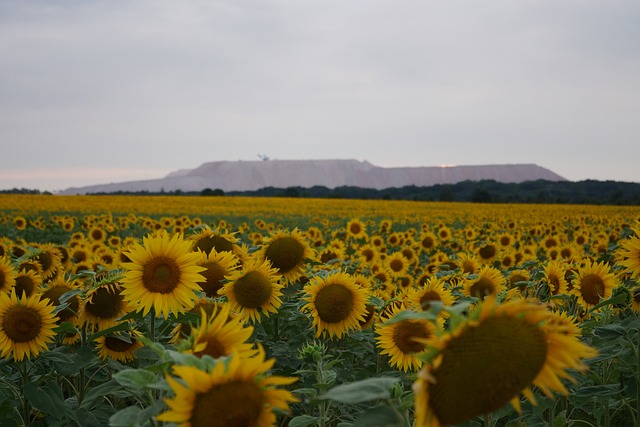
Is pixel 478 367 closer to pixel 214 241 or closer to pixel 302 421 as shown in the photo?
pixel 302 421

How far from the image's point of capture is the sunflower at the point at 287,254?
4.08m

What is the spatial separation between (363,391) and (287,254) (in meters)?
2.78

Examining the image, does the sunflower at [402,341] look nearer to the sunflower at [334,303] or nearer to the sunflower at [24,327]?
the sunflower at [334,303]

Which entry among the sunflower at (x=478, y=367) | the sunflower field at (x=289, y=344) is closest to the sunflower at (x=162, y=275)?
the sunflower field at (x=289, y=344)

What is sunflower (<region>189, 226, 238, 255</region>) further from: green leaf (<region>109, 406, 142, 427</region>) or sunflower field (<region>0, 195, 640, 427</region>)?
green leaf (<region>109, 406, 142, 427</region>)

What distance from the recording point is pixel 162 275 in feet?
8.61

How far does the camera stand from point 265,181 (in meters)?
138

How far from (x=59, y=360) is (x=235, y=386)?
186 cm

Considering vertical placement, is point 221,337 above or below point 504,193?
below

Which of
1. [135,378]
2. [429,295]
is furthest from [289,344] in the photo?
[135,378]

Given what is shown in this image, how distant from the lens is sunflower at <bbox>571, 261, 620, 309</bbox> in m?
4.05

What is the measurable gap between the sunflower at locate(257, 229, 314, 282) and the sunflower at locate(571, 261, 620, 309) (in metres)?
2.09

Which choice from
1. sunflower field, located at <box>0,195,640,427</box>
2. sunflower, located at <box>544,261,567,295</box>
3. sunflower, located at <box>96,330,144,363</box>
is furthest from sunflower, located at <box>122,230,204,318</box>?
sunflower, located at <box>544,261,567,295</box>

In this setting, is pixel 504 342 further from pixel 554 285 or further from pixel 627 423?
pixel 627 423
